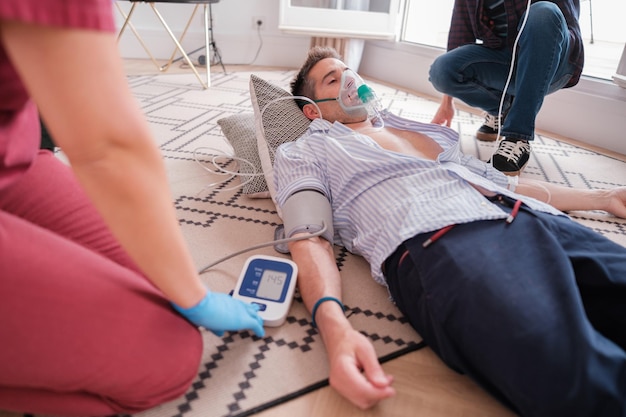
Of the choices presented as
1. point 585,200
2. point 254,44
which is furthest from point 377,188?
point 254,44

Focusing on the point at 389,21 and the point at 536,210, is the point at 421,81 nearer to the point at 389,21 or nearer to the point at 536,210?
the point at 389,21

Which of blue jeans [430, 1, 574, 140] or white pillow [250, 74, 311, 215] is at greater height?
blue jeans [430, 1, 574, 140]

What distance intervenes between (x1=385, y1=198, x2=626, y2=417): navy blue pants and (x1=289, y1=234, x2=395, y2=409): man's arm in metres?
0.14

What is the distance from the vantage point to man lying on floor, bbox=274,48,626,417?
68cm

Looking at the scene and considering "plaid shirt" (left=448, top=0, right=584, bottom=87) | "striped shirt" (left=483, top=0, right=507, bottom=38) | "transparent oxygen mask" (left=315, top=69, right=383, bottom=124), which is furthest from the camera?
"striped shirt" (left=483, top=0, right=507, bottom=38)

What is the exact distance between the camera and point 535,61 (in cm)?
172

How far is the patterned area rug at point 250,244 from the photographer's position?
2.67 feet

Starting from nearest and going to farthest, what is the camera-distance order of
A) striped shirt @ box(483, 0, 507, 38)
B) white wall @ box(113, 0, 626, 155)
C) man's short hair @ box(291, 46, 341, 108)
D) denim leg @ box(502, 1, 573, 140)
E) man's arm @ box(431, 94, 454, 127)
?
man's short hair @ box(291, 46, 341, 108) → denim leg @ box(502, 1, 573, 140) → striped shirt @ box(483, 0, 507, 38) → man's arm @ box(431, 94, 454, 127) → white wall @ box(113, 0, 626, 155)

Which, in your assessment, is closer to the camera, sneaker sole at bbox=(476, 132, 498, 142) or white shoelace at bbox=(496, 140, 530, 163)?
white shoelace at bbox=(496, 140, 530, 163)

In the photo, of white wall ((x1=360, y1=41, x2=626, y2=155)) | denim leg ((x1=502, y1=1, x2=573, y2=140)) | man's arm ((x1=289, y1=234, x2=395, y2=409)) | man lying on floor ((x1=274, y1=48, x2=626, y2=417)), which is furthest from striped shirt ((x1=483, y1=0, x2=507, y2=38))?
man's arm ((x1=289, y1=234, x2=395, y2=409))

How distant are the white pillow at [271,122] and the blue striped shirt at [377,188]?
0.16m

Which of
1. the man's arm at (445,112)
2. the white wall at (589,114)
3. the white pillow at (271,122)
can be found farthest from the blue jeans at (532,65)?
the white pillow at (271,122)

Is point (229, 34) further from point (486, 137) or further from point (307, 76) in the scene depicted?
point (307, 76)

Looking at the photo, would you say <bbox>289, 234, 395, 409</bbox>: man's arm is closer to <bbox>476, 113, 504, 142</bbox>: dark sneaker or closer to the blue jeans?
the blue jeans
